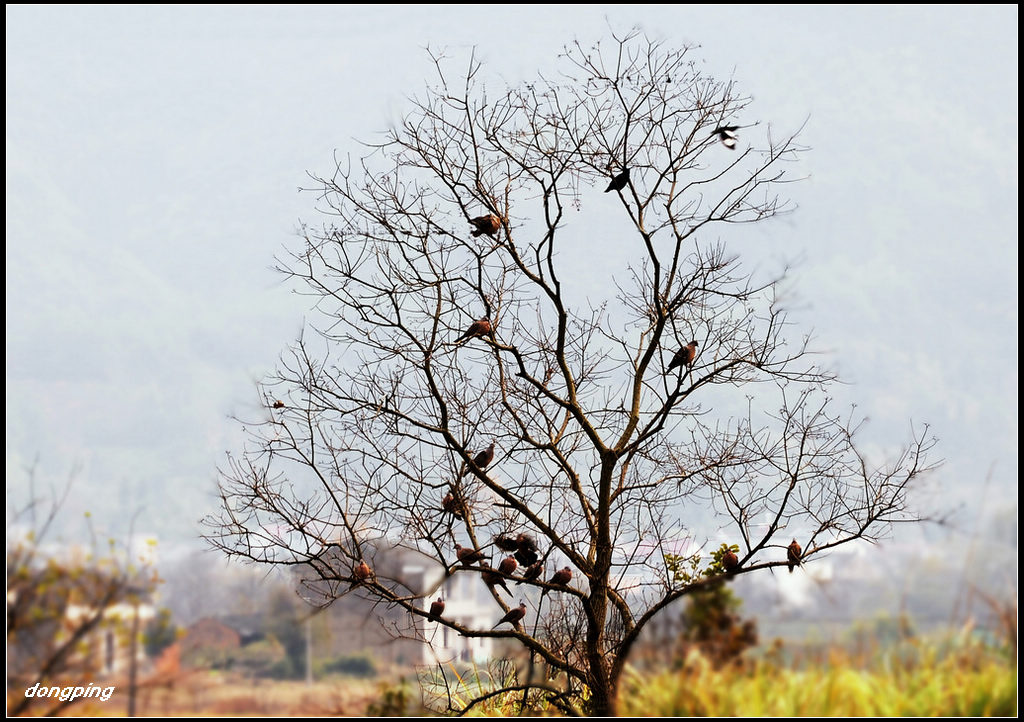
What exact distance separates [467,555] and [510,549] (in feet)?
1.08

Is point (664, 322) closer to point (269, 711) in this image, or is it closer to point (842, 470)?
point (842, 470)

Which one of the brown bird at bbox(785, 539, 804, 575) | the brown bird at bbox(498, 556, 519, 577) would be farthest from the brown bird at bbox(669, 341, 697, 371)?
the brown bird at bbox(498, 556, 519, 577)

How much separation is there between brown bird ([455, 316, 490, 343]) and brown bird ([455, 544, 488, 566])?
1149 mm

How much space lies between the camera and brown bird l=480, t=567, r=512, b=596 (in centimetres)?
547

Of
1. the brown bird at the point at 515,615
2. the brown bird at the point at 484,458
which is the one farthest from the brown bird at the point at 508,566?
the brown bird at the point at 484,458

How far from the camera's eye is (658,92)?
226 inches

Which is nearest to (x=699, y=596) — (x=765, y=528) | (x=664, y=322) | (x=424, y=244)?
(x=765, y=528)

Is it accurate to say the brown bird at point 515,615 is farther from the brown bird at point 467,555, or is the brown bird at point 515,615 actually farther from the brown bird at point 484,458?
the brown bird at point 484,458

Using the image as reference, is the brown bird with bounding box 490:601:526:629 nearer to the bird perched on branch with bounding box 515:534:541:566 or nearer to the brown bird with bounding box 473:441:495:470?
the bird perched on branch with bounding box 515:534:541:566

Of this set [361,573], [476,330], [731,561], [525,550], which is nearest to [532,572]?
[525,550]

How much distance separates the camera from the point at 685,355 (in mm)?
5695

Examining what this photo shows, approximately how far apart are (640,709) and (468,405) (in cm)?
247

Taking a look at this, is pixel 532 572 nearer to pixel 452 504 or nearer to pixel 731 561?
pixel 452 504

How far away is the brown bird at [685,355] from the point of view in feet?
18.7
